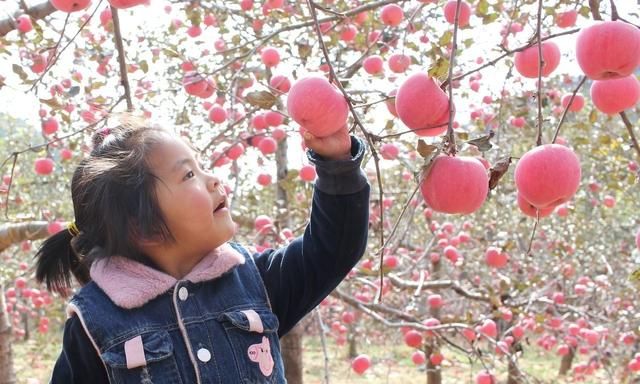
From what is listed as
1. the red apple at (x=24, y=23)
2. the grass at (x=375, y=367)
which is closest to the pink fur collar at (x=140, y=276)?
the red apple at (x=24, y=23)

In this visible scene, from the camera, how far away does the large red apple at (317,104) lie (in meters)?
1.01

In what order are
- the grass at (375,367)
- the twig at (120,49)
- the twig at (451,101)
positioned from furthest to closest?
the grass at (375,367)
the twig at (120,49)
the twig at (451,101)

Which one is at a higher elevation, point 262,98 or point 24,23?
point 24,23

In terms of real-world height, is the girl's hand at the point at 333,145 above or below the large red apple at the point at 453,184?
above

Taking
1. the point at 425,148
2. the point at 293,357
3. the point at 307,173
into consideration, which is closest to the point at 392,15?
the point at 307,173

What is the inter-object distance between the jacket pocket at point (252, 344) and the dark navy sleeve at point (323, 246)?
11 centimetres

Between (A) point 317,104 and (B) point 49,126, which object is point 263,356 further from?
(B) point 49,126

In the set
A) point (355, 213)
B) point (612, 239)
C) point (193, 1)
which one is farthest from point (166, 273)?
point (612, 239)

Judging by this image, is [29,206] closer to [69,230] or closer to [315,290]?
[69,230]

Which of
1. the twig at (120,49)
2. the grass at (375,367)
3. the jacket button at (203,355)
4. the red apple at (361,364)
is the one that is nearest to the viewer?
the jacket button at (203,355)

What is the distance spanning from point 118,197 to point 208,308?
0.32 metres

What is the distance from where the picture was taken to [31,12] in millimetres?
2232

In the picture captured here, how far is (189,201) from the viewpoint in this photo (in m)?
1.37

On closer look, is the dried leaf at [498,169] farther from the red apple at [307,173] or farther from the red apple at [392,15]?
the red apple at [307,173]
